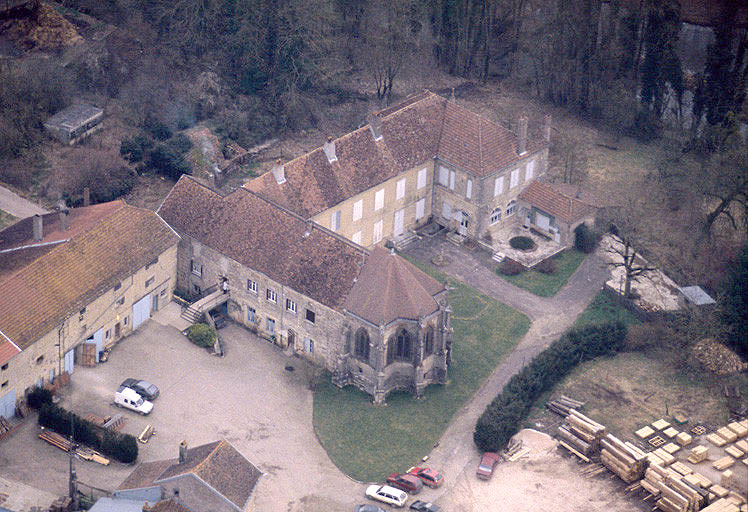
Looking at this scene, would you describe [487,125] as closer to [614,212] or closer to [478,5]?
[614,212]

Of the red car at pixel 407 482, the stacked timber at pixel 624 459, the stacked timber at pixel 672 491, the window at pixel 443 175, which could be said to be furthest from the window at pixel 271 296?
the stacked timber at pixel 672 491

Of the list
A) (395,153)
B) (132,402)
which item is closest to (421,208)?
(395,153)

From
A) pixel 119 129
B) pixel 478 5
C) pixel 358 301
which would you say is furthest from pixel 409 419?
pixel 478 5

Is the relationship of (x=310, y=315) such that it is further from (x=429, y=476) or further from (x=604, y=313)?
(x=604, y=313)

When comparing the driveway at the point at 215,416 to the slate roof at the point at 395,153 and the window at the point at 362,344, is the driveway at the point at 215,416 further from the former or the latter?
the slate roof at the point at 395,153

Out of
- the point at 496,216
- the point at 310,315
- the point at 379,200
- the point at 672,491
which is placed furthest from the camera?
the point at 496,216

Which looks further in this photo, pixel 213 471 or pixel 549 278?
pixel 549 278
